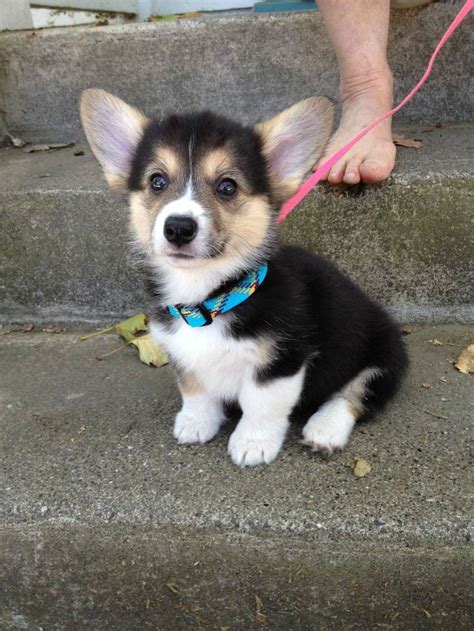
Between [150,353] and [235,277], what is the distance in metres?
0.81

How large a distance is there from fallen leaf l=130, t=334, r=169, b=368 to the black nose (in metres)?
0.88

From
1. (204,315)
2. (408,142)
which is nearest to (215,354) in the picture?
(204,315)

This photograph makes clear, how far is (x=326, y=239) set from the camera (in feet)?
8.57

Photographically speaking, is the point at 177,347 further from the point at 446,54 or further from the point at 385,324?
the point at 446,54

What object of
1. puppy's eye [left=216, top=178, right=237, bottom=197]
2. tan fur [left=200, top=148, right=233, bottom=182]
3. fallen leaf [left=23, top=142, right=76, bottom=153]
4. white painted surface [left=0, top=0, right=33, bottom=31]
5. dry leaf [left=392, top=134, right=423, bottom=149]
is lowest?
fallen leaf [left=23, top=142, right=76, bottom=153]

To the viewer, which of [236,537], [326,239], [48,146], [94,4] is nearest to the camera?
[236,537]

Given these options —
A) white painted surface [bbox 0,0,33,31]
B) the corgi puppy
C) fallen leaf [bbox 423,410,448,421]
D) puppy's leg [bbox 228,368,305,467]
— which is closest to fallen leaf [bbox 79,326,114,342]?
the corgi puppy

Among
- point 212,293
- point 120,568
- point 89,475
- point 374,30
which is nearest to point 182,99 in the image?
point 374,30

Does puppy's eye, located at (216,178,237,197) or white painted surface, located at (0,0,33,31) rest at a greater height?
white painted surface, located at (0,0,33,31)

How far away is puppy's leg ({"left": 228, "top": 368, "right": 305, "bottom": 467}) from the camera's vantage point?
1.79m

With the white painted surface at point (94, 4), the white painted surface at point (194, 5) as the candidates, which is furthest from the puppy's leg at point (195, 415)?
the white painted surface at point (194, 5)

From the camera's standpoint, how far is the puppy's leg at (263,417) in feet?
5.86

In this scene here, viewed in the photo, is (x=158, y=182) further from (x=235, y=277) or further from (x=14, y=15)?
(x=14, y=15)

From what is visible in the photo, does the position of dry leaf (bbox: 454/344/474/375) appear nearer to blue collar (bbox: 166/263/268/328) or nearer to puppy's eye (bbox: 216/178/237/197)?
blue collar (bbox: 166/263/268/328)
